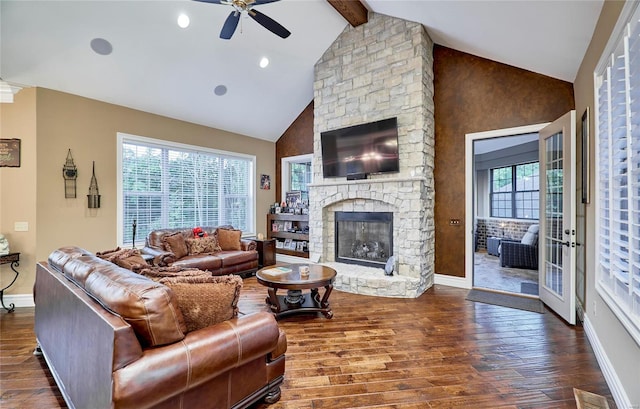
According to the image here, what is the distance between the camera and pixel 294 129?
267 inches

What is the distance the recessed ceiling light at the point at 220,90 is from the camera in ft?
16.9

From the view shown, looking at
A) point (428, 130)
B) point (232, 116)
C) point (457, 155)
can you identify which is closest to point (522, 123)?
point (457, 155)

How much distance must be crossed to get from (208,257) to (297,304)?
195 centimetres

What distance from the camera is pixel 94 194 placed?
171 inches

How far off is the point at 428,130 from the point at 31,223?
574 cm

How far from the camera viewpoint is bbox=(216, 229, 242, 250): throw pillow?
5348 millimetres

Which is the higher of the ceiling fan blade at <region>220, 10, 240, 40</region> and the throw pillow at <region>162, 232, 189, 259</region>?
the ceiling fan blade at <region>220, 10, 240, 40</region>

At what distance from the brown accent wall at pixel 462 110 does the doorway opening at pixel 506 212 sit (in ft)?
0.65

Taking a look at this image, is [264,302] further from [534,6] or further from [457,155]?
[534,6]

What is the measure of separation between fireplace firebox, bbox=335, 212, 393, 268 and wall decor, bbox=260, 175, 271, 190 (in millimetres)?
2348

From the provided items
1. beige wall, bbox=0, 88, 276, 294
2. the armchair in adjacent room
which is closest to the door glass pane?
the armchair in adjacent room

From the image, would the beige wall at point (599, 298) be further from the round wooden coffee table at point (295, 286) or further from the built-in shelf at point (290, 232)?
the built-in shelf at point (290, 232)

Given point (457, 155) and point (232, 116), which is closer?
point (457, 155)

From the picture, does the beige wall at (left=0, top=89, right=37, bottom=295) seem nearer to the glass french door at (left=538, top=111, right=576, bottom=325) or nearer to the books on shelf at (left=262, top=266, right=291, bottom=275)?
the books on shelf at (left=262, top=266, right=291, bottom=275)
